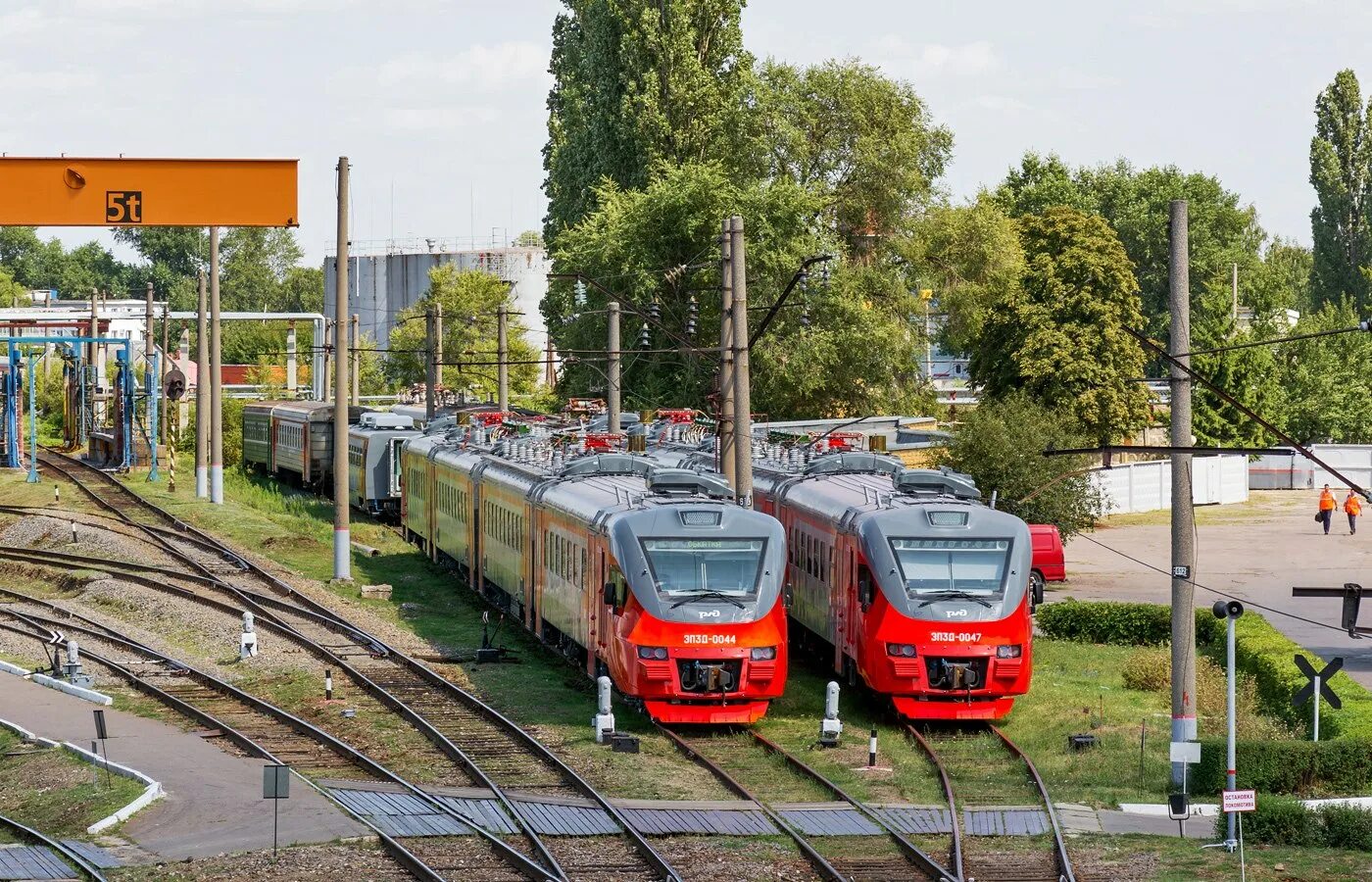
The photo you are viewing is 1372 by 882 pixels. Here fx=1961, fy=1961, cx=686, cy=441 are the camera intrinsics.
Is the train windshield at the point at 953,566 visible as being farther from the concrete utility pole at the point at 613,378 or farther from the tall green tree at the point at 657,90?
the tall green tree at the point at 657,90

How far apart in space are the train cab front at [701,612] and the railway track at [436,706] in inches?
72.3

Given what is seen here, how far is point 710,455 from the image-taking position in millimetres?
37000

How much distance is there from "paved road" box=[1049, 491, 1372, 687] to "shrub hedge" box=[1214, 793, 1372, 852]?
12.2m

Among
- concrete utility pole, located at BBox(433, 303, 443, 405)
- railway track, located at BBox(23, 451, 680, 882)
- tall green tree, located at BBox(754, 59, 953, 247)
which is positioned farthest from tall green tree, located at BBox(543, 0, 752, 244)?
railway track, located at BBox(23, 451, 680, 882)

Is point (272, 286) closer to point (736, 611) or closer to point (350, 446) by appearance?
point (350, 446)

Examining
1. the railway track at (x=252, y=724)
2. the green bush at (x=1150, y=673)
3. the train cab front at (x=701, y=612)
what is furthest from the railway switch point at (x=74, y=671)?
the green bush at (x=1150, y=673)

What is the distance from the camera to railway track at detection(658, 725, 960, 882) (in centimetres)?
1811

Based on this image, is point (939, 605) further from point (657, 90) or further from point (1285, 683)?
point (657, 90)

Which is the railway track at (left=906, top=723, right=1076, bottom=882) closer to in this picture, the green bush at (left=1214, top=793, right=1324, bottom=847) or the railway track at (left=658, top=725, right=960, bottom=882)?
the railway track at (left=658, top=725, right=960, bottom=882)

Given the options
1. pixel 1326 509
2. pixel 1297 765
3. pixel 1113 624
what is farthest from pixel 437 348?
pixel 1297 765

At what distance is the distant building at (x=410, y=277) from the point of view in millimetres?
125062

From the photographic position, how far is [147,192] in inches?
1140

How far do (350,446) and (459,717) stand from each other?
3305cm

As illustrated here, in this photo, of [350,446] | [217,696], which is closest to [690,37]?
[350,446]
